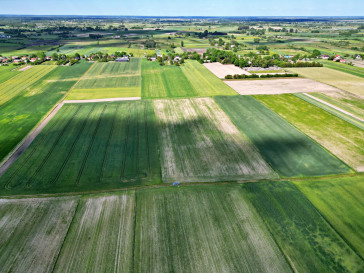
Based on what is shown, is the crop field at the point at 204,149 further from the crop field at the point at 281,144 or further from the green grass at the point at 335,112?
the green grass at the point at 335,112

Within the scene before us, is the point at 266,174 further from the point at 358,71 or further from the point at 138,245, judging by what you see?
the point at 358,71

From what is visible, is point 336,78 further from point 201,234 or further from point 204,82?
point 201,234

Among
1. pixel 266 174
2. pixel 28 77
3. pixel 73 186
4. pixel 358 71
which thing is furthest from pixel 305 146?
pixel 28 77

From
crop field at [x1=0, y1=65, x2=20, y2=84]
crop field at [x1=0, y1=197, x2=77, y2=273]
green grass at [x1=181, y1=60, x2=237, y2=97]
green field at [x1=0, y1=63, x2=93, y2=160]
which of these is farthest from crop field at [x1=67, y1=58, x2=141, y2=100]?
crop field at [x1=0, y1=197, x2=77, y2=273]

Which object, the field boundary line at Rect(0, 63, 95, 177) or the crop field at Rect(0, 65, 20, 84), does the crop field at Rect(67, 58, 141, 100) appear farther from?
the crop field at Rect(0, 65, 20, 84)

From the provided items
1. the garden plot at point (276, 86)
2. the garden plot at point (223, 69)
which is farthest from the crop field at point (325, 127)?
the garden plot at point (223, 69)

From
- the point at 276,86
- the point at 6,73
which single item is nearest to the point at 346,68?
the point at 276,86

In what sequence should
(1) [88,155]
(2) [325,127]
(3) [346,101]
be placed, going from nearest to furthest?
1. (1) [88,155]
2. (2) [325,127]
3. (3) [346,101]
